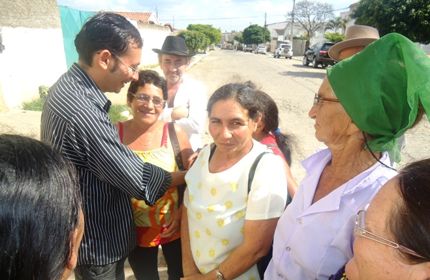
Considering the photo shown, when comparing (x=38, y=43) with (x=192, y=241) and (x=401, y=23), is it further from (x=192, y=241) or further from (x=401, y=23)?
(x=401, y=23)

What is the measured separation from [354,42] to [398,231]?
2.35 metres

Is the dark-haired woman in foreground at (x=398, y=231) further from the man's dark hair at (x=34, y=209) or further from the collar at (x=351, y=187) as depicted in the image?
the man's dark hair at (x=34, y=209)

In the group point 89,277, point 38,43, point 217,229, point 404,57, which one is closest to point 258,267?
point 217,229

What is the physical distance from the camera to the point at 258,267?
1751 mm

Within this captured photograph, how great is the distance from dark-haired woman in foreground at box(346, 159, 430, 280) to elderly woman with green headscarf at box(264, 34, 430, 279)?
30 centimetres

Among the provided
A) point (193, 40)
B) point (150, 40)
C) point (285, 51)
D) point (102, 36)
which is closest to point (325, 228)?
point (102, 36)

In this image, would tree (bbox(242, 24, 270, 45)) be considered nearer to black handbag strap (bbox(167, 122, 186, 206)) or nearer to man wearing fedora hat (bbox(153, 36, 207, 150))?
man wearing fedora hat (bbox(153, 36, 207, 150))

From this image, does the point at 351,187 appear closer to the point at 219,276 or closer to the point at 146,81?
the point at 219,276

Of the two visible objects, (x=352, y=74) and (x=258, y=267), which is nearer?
(x=352, y=74)

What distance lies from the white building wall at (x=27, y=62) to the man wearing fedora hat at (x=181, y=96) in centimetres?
585

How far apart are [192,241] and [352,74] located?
3.77 feet

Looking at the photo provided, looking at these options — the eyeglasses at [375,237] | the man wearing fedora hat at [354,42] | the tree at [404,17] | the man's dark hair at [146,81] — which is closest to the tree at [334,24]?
the tree at [404,17]

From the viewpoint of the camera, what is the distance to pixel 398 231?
852 millimetres

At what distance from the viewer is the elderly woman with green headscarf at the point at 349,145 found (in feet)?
4.03
